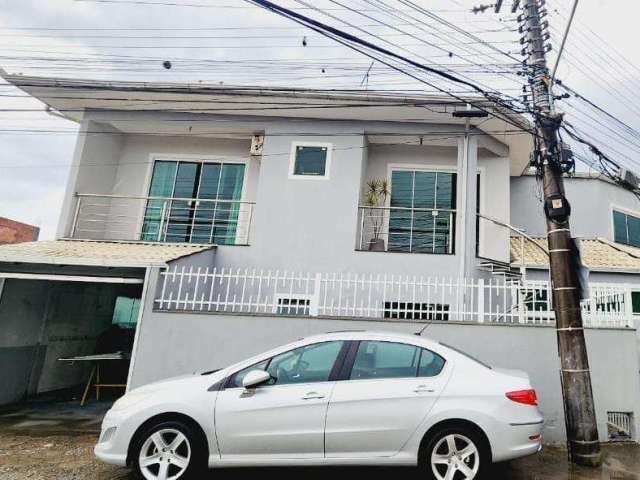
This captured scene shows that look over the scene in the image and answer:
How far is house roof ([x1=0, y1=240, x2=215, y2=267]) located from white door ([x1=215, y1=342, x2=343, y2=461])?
344 centimetres

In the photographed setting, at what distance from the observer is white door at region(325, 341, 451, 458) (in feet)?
12.0

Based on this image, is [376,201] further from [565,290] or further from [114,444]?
[114,444]

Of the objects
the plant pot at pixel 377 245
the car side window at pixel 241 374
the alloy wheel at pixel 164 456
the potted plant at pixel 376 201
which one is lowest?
the alloy wheel at pixel 164 456

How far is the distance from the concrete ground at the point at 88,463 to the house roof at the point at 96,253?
254 cm

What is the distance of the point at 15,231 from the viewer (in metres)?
26.8

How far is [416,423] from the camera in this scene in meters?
3.66

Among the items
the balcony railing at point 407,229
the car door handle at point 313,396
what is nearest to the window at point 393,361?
the car door handle at point 313,396

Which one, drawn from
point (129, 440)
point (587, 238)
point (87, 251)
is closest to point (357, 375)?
point (129, 440)

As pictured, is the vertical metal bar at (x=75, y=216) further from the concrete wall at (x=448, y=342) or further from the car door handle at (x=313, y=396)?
the car door handle at (x=313, y=396)

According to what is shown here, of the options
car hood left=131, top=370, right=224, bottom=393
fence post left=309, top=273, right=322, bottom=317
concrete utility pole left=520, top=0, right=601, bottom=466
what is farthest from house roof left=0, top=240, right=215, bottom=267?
concrete utility pole left=520, top=0, right=601, bottom=466

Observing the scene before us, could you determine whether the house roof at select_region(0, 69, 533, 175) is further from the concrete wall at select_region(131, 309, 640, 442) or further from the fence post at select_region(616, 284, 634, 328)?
the concrete wall at select_region(131, 309, 640, 442)

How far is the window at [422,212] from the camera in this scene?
31.1 feet

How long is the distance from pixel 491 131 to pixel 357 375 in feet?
24.9

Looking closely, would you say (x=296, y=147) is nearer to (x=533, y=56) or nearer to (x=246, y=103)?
(x=246, y=103)
